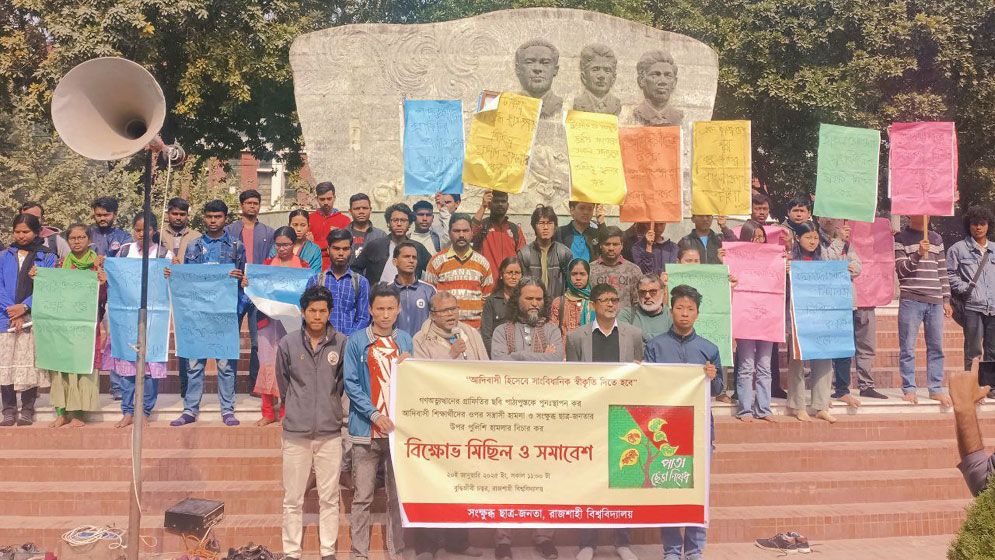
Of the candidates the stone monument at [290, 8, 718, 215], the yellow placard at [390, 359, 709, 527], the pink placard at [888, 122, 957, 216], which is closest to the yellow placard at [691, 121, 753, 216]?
the pink placard at [888, 122, 957, 216]

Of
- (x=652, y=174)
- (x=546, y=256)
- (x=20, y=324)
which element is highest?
(x=652, y=174)

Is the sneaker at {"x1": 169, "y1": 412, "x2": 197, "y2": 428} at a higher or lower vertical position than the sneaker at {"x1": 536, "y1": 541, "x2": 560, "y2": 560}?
higher

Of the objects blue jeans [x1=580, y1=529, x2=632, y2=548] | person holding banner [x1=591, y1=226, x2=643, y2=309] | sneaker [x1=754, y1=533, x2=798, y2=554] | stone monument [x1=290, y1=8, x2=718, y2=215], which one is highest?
stone monument [x1=290, y1=8, x2=718, y2=215]

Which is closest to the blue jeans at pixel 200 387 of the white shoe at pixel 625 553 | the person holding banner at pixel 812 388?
the white shoe at pixel 625 553

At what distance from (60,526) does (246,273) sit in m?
2.38

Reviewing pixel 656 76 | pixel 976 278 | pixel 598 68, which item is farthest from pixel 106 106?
pixel 656 76

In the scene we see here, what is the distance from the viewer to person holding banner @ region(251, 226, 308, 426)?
7.33 meters

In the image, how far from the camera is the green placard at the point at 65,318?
7477mm

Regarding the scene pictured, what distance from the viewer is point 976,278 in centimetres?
867

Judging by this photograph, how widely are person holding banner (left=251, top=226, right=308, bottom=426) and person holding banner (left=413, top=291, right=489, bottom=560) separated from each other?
182 cm

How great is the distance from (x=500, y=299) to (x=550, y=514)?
5.71 feet

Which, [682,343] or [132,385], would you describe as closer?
[682,343]

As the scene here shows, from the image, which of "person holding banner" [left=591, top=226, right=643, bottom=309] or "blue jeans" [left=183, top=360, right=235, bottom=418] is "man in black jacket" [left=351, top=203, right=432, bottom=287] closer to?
"blue jeans" [left=183, top=360, right=235, bottom=418]

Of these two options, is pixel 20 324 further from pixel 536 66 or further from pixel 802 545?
pixel 536 66
